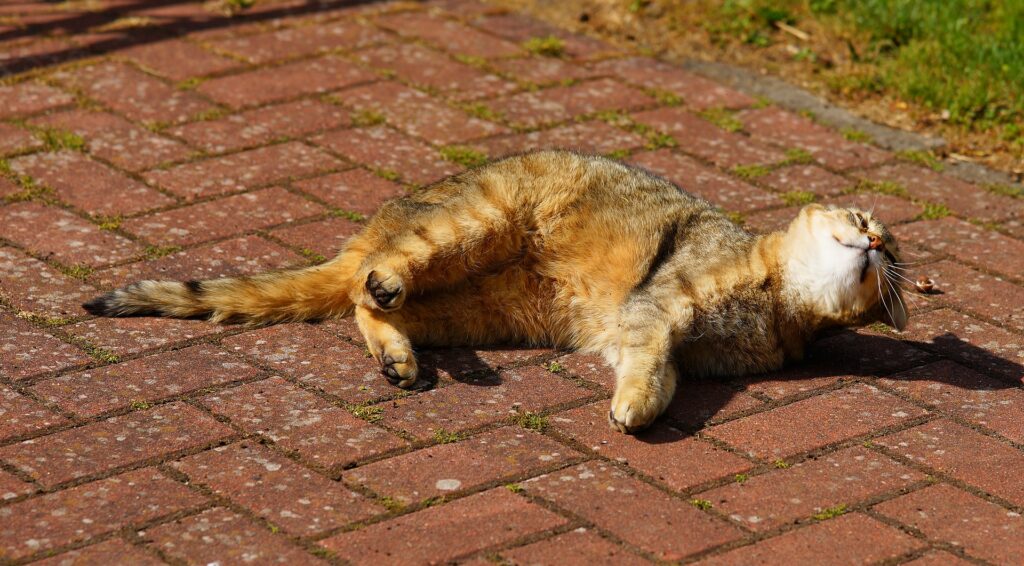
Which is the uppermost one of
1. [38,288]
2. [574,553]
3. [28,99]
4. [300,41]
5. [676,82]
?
[300,41]

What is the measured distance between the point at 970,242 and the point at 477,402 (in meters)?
3.04

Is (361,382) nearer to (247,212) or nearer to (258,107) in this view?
(247,212)

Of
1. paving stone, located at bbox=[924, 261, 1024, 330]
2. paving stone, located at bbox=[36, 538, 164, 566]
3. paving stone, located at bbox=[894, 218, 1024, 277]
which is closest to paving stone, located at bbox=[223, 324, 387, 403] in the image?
paving stone, located at bbox=[36, 538, 164, 566]

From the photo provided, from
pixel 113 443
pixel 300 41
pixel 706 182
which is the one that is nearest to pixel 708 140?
pixel 706 182

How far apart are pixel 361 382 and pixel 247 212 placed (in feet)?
5.86

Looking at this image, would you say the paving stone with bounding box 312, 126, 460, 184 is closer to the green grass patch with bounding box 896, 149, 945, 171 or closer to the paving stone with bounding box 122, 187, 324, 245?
the paving stone with bounding box 122, 187, 324, 245

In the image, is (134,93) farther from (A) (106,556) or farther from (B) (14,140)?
(A) (106,556)

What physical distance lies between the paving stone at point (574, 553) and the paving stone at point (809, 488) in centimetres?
45

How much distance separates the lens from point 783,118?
7945 mm

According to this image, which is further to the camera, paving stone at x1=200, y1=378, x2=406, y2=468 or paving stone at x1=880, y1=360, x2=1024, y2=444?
paving stone at x1=880, y1=360, x2=1024, y2=444

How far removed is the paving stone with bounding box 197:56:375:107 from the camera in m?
7.68

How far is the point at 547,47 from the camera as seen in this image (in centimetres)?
866

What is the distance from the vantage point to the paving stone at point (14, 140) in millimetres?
6832

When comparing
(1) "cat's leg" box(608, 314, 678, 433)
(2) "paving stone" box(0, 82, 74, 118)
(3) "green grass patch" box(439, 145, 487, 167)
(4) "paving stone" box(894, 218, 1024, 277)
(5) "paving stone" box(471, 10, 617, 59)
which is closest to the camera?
(1) "cat's leg" box(608, 314, 678, 433)
